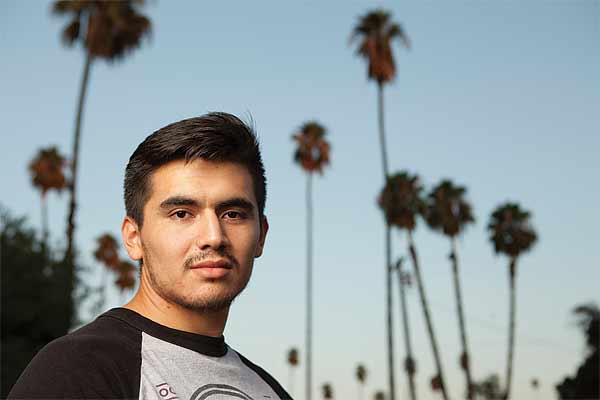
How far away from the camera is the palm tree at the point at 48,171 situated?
4341 cm

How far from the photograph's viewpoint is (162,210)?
3350 mm

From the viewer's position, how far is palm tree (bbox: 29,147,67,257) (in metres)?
43.4

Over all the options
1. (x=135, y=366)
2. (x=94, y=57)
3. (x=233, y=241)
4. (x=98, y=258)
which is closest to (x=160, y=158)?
(x=233, y=241)

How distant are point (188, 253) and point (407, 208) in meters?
44.1

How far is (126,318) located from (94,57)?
29.4 meters

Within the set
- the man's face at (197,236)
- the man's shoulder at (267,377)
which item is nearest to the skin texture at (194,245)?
the man's face at (197,236)

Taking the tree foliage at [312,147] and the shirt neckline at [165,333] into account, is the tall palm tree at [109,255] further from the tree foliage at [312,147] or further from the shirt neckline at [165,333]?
the shirt neckline at [165,333]

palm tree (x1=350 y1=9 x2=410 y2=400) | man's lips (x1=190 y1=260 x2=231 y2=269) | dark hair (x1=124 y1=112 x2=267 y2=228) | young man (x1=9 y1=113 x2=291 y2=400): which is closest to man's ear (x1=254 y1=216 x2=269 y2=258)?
young man (x1=9 y1=113 x2=291 y2=400)

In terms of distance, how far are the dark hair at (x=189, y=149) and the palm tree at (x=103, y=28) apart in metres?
27.7

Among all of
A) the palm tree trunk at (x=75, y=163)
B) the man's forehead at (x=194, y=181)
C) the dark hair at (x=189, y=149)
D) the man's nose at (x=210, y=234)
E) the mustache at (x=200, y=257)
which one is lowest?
the mustache at (x=200, y=257)

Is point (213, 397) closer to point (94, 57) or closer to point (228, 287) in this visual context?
point (228, 287)

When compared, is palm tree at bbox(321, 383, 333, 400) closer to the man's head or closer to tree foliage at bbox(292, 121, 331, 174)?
tree foliage at bbox(292, 121, 331, 174)

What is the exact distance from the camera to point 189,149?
11.0 feet

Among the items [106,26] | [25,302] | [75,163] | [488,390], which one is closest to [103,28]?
[106,26]
